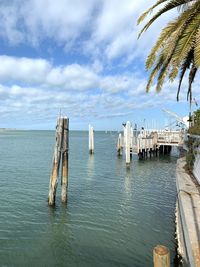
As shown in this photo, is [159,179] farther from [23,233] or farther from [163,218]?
[23,233]

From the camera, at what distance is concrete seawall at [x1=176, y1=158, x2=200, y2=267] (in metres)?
5.60

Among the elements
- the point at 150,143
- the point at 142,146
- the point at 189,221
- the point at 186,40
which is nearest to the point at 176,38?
the point at 186,40

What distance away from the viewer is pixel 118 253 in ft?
28.3

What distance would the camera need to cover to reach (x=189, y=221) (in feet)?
22.9

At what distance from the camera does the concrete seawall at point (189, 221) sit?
5.60 m

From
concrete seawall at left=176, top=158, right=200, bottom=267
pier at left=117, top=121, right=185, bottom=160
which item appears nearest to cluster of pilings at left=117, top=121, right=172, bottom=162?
pier at left=117, top=121, right=185, bottom=160

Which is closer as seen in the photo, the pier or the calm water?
the calm water

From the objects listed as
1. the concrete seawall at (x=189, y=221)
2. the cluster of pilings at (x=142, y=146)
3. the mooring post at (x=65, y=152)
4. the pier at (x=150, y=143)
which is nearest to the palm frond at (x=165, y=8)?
the mooring post at (x=65, y=152)

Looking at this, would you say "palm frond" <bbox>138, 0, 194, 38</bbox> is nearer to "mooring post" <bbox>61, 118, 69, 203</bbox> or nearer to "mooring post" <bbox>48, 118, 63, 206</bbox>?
"mooring post" <bbox>61, 118, 69, 203</bbox>

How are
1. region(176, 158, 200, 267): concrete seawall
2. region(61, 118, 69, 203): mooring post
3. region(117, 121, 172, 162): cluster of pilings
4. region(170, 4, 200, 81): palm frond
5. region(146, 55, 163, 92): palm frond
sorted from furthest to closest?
region(117, 121, 172, 162): cluster of pilings, region(61, 118, 69, 203): mooring post, region(146, 55, 163, 92): palm frond, region(170, 4, 200, 81): palm frond, region(176, 158, 200, 267): concrete seawall

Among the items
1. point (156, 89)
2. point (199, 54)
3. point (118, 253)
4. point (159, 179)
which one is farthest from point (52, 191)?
point (159, 179)

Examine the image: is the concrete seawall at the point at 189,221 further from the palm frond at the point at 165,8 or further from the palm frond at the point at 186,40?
the palm frond at the point at 165,8

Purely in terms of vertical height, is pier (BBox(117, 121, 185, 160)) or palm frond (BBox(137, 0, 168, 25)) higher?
palm frond (BBox(137, 0, 168, 25))

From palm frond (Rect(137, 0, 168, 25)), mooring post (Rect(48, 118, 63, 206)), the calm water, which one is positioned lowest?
the calm water
